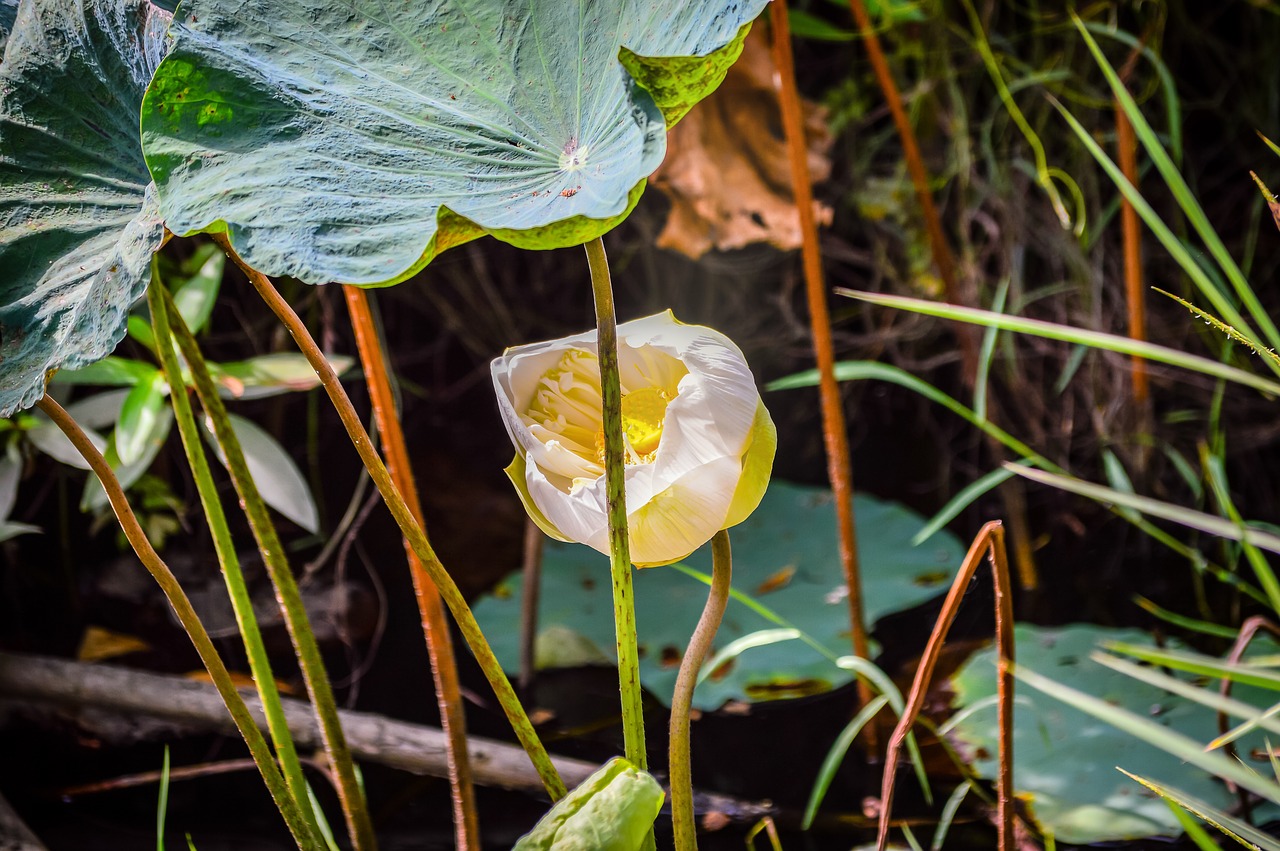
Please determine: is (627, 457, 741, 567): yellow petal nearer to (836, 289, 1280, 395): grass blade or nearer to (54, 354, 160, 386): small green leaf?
(836, 289, 1280, 395): grass blade

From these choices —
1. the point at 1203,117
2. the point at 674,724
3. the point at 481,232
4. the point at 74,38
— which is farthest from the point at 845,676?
the point at 1203,117

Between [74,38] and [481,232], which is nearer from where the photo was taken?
[481,232]

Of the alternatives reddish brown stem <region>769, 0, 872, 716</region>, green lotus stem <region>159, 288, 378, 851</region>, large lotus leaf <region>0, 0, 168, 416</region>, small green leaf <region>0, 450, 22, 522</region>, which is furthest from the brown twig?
small green leaf <region>0, 450, 22, 522</region>

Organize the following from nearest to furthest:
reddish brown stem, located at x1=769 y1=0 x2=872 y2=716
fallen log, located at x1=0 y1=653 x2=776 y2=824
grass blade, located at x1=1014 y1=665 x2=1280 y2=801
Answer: grass blade, located at x1=1014 y1=665 x2=1280 y2=801
reddish brown stem, located at x1=769 y1=0 x2=872 y2=716
fallen log, located at x1=0 y1=653 x2=776 y2=824

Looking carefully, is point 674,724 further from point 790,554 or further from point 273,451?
point 790,554

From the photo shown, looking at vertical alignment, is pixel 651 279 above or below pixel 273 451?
above

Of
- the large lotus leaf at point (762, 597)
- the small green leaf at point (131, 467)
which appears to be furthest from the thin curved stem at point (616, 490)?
the small green leaf at point (131, 467)

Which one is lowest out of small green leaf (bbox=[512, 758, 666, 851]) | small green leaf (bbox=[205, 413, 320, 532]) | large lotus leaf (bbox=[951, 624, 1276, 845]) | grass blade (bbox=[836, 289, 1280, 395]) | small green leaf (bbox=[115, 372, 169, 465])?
large lotus leaf (bbox=[951, 624, 1276, 845])

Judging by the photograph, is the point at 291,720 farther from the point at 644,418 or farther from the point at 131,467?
the point at 644,418
